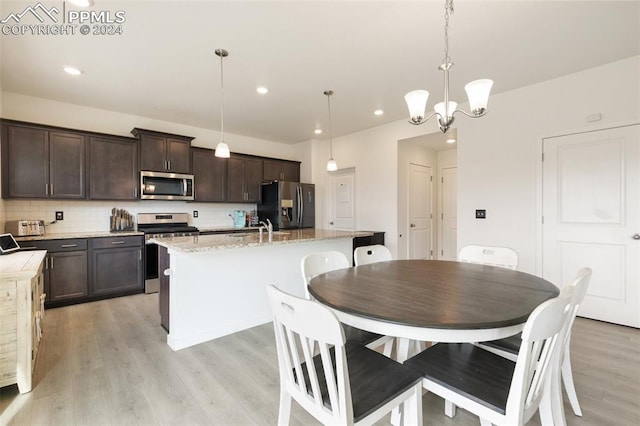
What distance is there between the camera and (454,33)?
2.41m

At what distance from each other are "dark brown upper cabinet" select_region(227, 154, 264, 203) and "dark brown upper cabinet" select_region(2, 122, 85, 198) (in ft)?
6.80

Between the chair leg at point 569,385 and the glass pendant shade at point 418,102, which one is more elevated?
the glass pendant shade at point 418,102

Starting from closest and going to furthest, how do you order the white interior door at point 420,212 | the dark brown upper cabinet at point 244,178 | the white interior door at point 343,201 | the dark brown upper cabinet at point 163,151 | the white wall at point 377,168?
1. the dark brown upper cabinet at point 163,151
2. the white wall at point 377,168
3. the white interior door at point 420,212
4. the dark brown upper cabinet at point 244,178
5. the white interior door at point 343,201

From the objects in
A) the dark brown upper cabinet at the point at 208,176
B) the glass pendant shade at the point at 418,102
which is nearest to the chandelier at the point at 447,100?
the glass pendant shade at the point at 418,102

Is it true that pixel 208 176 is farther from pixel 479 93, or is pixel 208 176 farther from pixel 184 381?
pixel 479 93

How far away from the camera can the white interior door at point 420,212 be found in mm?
5137

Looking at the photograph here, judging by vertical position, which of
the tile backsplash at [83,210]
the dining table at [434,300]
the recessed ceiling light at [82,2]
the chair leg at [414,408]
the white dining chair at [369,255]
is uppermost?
the recessed ceiling light at [82,2]

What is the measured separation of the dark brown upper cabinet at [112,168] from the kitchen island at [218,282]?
6.09ft

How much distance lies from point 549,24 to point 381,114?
89.4 inches

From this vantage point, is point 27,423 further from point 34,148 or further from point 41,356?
point 34,148

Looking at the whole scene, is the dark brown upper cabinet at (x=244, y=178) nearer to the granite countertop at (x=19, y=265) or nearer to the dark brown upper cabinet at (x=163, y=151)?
the dark brown upper cabinet at (x=163, y=151)

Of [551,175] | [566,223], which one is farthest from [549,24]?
[566,223]

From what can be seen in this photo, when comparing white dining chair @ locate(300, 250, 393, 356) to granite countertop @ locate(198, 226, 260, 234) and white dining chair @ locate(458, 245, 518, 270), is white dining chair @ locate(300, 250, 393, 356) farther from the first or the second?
granite countertop @ locate(198, 226, 260, 234)

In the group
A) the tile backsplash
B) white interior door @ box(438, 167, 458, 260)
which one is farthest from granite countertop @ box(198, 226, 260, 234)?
white interior door @ box(438, 167, 458, 260)
